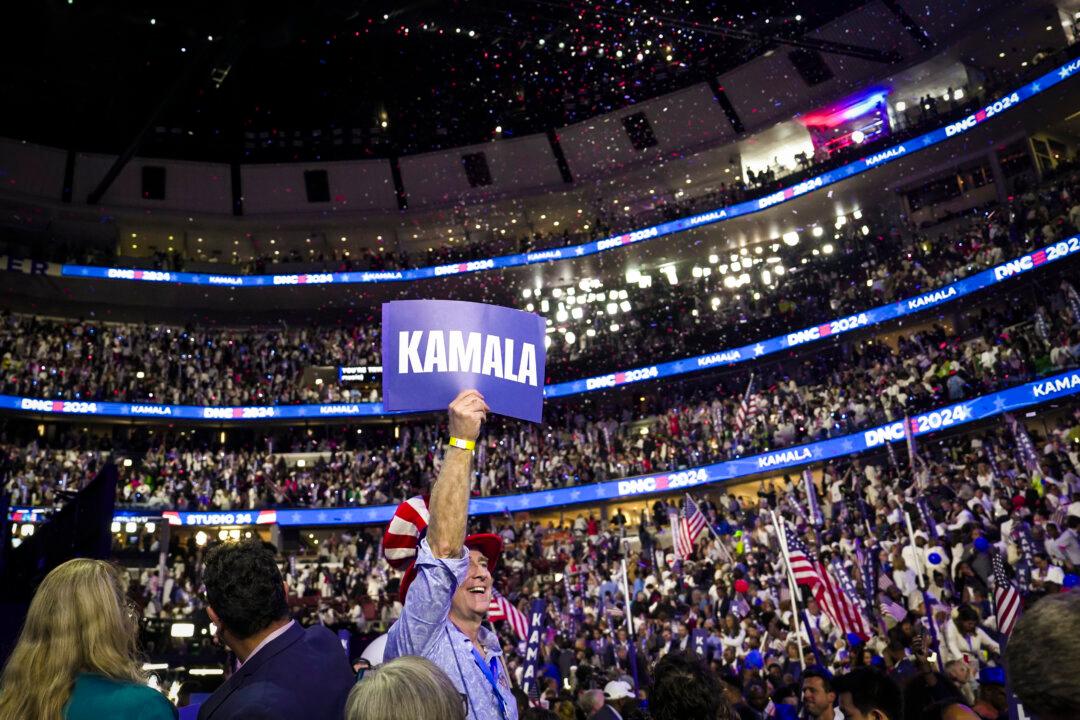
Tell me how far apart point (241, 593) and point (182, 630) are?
18.6 m

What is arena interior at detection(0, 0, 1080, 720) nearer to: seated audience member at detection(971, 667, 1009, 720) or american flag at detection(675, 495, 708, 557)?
american flag at detection(675, 495, 708, 557)

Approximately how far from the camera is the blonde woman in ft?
7.68

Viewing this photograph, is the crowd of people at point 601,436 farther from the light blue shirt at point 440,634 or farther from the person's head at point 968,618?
the light blue shirt at point 440,634

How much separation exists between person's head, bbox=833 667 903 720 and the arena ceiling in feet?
84.3

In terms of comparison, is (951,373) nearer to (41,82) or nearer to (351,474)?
(351,474)

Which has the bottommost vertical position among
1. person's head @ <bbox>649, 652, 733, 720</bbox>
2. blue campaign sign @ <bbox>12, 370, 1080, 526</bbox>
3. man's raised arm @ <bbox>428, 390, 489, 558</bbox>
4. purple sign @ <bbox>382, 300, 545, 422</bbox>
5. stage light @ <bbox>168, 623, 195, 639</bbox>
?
stage light @ <bbox>168, 623, 195, 639</bbox>

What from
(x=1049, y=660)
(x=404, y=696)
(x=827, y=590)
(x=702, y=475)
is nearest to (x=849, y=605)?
(x=827, y=590)

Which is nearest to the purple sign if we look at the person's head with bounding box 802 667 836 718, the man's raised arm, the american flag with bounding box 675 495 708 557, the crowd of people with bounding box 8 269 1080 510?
the man's raised arm

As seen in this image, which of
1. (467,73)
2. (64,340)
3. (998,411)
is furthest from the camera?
(467,73)

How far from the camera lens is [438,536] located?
2.82 meters

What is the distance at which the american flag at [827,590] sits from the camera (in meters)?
10.7

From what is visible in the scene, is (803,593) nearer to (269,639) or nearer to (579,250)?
(269,639)

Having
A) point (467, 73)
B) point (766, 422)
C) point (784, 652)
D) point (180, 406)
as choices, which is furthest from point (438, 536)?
point (467, 73)

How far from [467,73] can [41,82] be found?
16.1 metres
